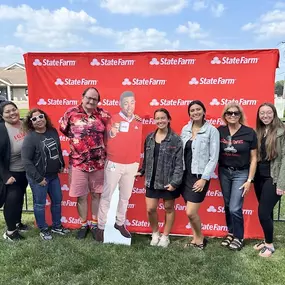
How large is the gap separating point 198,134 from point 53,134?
5.94 ft

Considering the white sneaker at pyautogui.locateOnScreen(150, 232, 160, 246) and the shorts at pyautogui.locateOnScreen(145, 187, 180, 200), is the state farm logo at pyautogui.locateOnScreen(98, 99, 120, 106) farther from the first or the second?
the white sneaker at pyautogui.locateOnScreen(150, 232, 160, 246)

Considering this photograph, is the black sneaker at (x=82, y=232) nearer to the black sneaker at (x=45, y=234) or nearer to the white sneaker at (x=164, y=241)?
the black sneaker at (x=45, y=234)

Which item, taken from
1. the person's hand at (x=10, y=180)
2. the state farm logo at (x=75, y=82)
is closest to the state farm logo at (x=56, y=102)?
the state farm logo at (x=75, y=82)

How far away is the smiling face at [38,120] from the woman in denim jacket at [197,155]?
1.72 meters

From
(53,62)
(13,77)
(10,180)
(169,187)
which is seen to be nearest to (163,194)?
(169,187)

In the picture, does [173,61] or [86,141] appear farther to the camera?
[173,61]

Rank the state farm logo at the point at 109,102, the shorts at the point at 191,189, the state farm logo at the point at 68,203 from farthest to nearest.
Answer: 1. the state farm logo at the point at 68,203
2. the state farm logo at the point at 109,102
3. the shorts at the point at 191,189

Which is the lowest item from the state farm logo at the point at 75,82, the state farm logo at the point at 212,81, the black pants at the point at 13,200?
the black pants at the point at 13,200

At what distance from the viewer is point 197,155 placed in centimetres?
374

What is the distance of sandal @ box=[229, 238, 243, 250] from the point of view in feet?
13.3

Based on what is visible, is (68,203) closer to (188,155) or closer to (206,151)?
(188,155)

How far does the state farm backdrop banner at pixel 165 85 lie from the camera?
13.8ft

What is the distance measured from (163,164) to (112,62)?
159 cm

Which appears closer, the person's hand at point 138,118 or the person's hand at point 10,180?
the person's hand at point 10,180
